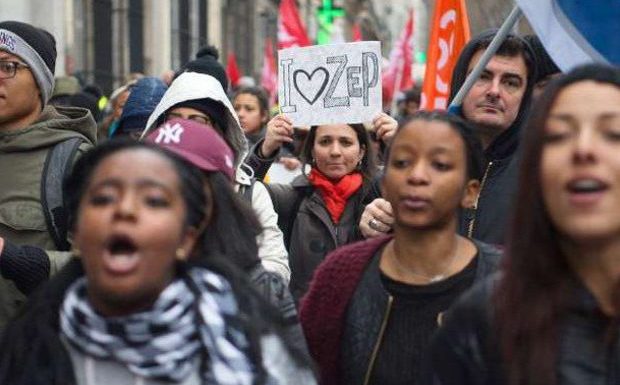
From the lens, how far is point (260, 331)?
290 cm

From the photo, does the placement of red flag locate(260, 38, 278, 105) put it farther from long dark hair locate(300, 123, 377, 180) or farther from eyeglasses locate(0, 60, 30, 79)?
eyeglasses locate(0, 60, 30, 79)

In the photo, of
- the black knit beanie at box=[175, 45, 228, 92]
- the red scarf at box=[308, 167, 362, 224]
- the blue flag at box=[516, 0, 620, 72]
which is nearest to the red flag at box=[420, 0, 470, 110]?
the red scarf at box=[308, 167, 362, 224]

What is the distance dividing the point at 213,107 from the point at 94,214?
2.23 m

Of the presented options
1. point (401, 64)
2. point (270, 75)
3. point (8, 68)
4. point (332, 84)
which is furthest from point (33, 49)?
point (270, 75)

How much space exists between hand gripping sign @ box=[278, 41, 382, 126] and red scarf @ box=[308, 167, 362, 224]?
0.26 meters

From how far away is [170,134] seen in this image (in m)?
3.70

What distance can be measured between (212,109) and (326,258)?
137 centimetres

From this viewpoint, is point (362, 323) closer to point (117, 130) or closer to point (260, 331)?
point (260, 331)

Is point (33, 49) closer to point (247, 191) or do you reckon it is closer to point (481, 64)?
point (247, 191)

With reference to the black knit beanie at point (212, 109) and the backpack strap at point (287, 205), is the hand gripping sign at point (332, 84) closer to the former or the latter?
the backpack strap at point (287, 205)

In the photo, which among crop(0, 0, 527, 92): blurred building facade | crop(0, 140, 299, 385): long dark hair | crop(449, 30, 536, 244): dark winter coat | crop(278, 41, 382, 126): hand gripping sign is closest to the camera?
crop(0, 140, 299, 385): long dark hair

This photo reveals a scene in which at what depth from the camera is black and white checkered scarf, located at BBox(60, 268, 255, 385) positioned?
9.02ft

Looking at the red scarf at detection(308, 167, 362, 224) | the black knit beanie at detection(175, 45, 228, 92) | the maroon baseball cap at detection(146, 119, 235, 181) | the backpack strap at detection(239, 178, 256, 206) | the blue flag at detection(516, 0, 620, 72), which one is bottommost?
the red scarf at detection(308, 167, 362, 224)

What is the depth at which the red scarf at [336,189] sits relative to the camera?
5.81m
